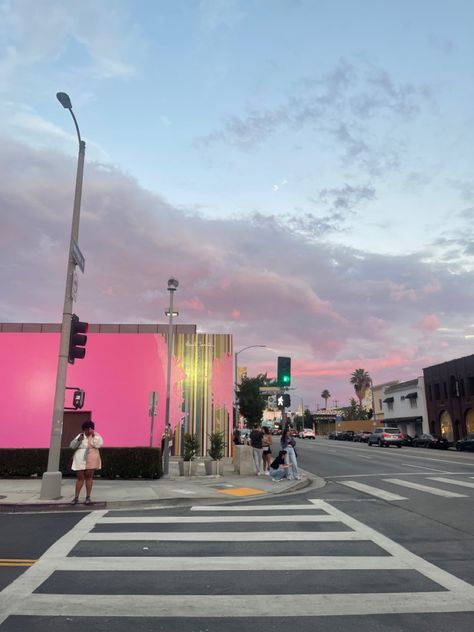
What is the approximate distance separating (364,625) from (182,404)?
23.8m

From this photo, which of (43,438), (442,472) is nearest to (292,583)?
(442,472)

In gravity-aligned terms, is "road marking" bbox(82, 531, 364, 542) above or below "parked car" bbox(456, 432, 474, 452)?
below

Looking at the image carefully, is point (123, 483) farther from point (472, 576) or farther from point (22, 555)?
point (472, 576)

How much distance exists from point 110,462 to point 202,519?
7057 millimetres

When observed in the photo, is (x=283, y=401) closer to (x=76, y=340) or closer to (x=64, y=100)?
(x=76, y=340)

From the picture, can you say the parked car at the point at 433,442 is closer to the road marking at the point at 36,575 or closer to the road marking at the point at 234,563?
the road marking at the point at 234,563

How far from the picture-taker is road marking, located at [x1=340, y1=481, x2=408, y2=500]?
1210 centimetres

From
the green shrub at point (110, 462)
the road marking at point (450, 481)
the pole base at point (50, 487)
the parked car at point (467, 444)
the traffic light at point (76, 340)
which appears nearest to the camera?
the pole base at point (50, 487)

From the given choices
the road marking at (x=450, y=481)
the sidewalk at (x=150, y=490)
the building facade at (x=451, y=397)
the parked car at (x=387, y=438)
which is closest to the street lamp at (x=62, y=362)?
the sidewalk at (x=150, y=490)

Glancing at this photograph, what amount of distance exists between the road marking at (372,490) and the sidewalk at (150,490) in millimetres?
911

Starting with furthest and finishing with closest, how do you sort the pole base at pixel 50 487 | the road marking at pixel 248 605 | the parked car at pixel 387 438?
the parked car at pixel 387 438, the pole base at pixel 50 487, the road marking at pixel 248 605

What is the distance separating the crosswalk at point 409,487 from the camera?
487 inches

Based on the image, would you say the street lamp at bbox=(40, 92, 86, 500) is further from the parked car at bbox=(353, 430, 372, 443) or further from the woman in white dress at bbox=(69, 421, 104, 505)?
the parked car at bbox=(353, 430, 372, 443)

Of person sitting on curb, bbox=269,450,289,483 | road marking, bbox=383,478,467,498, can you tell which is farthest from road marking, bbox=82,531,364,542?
person sitting on curb, bbox=269,450,289,483
